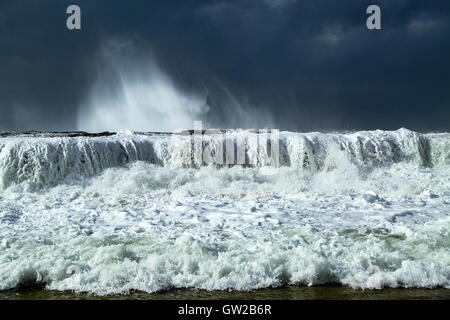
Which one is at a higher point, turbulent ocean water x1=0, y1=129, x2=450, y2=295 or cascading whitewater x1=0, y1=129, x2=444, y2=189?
cascading whitewater x1=0, y1=129, x2=444, y2=189

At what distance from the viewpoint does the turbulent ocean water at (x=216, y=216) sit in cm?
617

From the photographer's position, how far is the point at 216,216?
9469mm

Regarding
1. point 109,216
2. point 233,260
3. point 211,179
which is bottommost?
point 233,260

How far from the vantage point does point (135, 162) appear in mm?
16062

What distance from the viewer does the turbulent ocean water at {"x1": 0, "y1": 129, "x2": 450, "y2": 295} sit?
243 inches

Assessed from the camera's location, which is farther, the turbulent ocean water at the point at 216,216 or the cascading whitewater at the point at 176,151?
the cascading whitewater at the point at 176,151

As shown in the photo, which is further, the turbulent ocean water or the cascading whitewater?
the cascading whitewater

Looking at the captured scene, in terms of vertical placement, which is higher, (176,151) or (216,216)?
(176,151)

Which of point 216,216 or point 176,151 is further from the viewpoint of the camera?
point 176,151

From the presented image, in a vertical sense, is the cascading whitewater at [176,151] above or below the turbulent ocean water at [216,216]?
above
